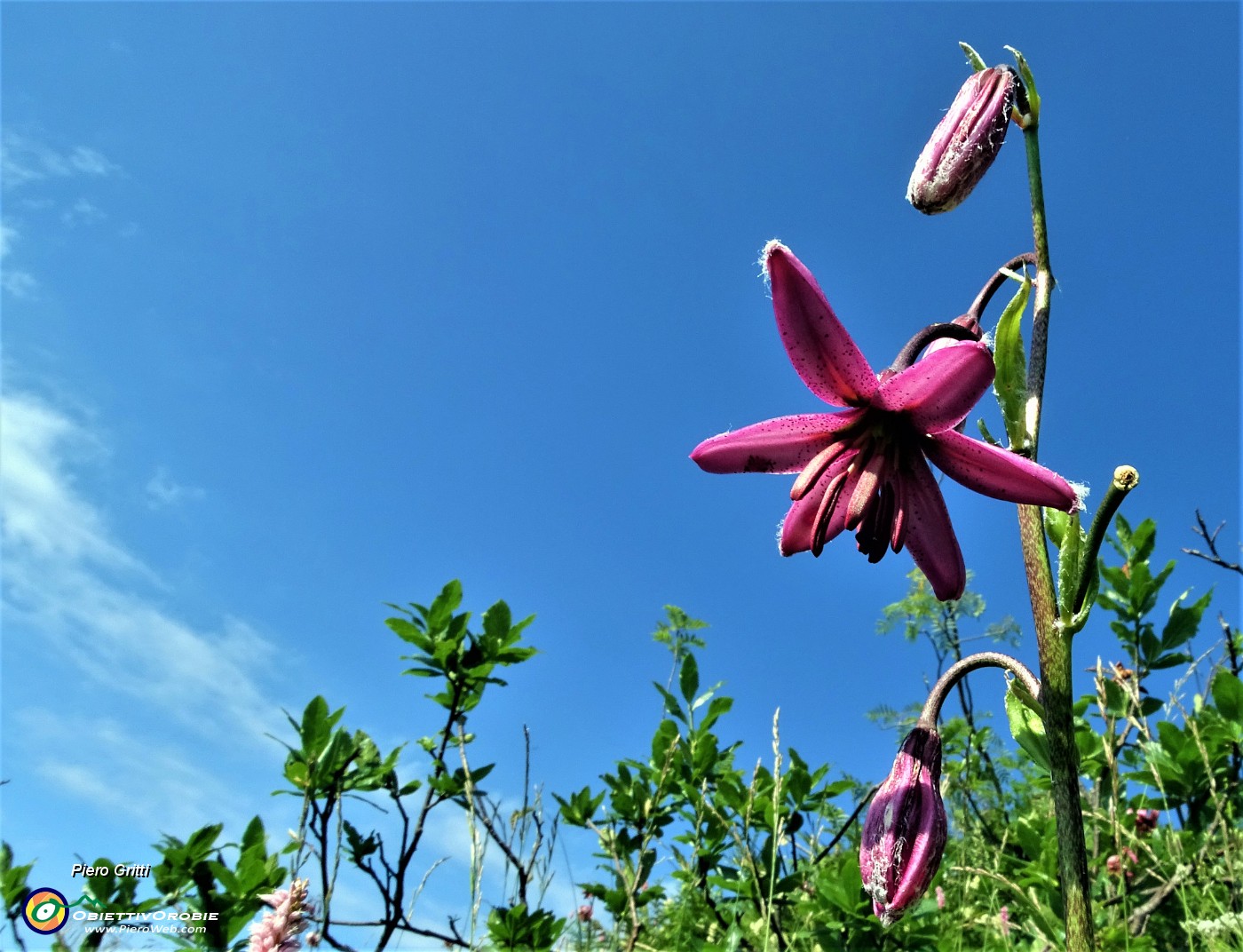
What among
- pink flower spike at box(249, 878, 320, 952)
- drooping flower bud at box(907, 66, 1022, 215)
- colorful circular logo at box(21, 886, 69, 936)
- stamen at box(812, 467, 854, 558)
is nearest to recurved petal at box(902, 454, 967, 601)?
stamen at box(812, 467, 854, 558)

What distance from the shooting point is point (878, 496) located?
4.76 feet

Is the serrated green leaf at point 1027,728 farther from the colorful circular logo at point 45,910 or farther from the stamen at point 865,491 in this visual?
the colorful circular logo at point 45,910

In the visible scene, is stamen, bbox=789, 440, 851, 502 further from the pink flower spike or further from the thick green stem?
the pink flower spike

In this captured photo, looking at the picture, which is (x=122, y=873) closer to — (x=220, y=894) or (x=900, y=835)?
(x=220, y=894)

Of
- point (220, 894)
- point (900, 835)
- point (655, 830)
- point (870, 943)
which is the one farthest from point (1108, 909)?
point (220, 894)

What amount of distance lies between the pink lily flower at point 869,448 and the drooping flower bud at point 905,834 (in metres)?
0.30

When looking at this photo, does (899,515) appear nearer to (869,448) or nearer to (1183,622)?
(869,448)

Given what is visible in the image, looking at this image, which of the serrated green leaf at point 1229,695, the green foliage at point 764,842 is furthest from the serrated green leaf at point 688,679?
the serrated green leaf at point 1229,695

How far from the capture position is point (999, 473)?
1.29 metres

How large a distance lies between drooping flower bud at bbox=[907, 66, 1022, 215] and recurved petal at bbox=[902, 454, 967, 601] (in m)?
0.46

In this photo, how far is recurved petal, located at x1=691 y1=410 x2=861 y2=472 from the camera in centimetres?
145

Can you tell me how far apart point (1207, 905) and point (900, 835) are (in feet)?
5.86

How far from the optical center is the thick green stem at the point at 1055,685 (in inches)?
43.9

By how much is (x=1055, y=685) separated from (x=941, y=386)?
0.45 m
